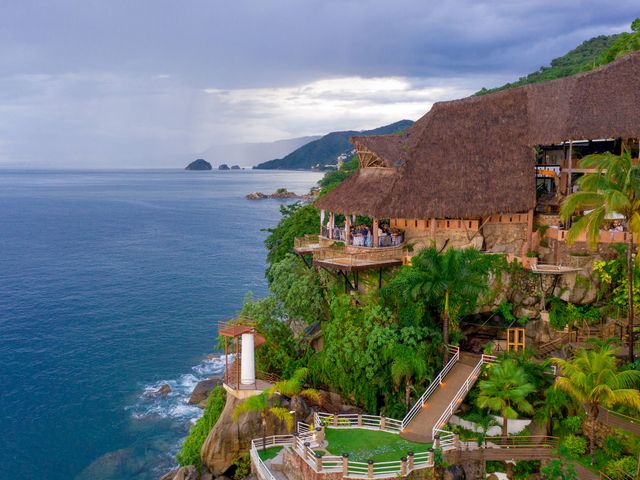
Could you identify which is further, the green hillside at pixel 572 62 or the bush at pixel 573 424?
the green hillside at pixel 572 62

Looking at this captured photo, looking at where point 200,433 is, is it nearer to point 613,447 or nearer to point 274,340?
point 274,340

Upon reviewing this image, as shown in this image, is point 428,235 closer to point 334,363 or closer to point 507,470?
point 334,363

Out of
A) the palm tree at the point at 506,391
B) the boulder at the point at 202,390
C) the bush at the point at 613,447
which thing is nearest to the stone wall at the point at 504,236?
the palm tree at the point at 506,391

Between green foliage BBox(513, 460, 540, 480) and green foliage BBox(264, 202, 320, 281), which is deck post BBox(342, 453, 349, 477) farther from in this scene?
green foliage BBox(264, 202, 320, 281)

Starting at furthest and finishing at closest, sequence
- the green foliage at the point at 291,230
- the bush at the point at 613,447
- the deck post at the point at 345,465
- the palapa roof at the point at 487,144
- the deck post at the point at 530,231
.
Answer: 1. the green foliage at the point at 291,230
2. the deck post at the point at 530,231
3. the palapa roof at the point at 487,144
4. the bush at the point at 613,447
5. the deck post at the point at 345,465

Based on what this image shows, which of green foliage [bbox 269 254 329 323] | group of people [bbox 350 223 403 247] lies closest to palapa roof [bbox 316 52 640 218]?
group of people [bbox 350 223 403 247]

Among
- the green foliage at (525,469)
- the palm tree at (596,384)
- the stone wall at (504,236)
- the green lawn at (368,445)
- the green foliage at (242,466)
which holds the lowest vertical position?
the green foliage at (242,466)

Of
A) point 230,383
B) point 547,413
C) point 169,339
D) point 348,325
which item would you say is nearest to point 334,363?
point 348,325

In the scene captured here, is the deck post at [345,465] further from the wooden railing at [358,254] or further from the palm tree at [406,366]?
the wooden railing at [358,254]
